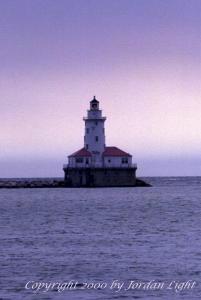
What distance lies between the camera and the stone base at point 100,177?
349 feet

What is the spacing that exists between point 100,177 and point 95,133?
6722mm

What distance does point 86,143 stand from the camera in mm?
A: 105062

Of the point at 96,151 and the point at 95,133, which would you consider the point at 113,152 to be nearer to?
the point at 96,151

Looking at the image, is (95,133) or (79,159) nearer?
(95,133)

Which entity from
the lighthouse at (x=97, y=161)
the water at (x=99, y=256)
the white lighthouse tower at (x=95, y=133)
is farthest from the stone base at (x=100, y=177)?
the water at (x=99, y=256)

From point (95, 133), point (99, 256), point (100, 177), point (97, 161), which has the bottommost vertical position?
point (99, 256)

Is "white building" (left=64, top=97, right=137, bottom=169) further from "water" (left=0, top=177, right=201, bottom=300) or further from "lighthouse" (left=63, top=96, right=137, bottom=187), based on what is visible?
"water" (left=0, top=177, right=201, bottom=300)

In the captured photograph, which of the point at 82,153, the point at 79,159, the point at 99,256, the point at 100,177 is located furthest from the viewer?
the point at 100,177

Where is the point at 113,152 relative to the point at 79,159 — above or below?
above

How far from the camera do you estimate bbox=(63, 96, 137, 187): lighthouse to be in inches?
4090

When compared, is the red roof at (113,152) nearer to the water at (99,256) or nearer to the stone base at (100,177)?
the stone base at (100,177)

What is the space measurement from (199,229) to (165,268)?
53.4ft

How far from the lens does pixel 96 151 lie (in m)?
105

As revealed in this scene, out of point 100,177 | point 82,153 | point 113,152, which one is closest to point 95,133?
point 82,153
